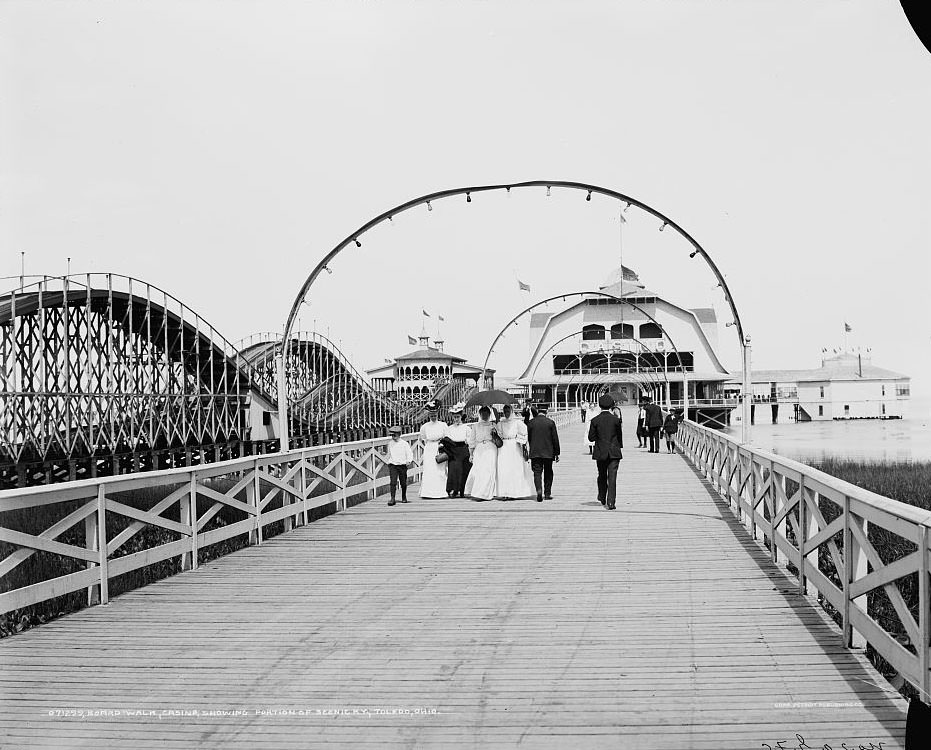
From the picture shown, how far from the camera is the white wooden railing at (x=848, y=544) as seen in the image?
496cm

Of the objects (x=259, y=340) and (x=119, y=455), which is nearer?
(x=119, y=455)

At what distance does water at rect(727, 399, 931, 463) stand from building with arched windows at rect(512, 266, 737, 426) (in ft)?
19.9

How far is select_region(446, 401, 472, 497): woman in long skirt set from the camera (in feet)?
56.4

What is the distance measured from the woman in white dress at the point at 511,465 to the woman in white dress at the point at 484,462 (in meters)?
0.11

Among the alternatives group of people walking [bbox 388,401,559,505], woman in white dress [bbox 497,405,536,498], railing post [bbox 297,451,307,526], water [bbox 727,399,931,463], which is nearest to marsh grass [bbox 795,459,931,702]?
group of people walking [bbox 388,401,559,505]

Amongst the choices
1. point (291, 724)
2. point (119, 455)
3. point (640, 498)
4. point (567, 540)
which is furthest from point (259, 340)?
point (291, 724)

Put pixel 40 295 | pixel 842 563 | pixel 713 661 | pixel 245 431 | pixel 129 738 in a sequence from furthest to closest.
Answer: pixel 245 431, pixel 40 295, pixel 842 563, pixel 713 661, pixel 129 738

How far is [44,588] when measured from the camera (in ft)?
24.1

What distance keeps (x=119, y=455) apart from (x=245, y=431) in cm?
1227

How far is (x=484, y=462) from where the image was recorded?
16859 millimetres

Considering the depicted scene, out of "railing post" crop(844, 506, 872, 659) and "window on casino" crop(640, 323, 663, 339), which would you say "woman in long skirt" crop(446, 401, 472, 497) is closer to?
"railing post" crop(844, 506, 872, 659)

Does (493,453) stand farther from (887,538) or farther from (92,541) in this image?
(92,541)

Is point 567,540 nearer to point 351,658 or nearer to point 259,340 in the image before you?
point 351,658

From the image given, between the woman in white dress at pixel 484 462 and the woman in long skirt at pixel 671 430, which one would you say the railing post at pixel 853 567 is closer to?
the woman in white dress at pixel 484 462
